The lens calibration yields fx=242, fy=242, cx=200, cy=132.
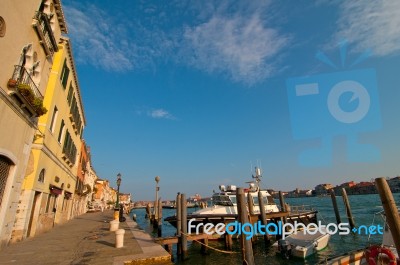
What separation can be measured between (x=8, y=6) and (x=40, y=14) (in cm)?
253

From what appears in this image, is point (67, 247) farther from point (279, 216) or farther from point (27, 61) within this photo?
point (279, 216)

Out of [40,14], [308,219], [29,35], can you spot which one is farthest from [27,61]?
[308,219]

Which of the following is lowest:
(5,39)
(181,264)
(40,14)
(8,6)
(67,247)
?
(181,264)

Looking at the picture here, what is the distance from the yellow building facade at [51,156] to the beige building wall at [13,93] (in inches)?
88.1

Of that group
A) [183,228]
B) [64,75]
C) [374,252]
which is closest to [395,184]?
[374,252]

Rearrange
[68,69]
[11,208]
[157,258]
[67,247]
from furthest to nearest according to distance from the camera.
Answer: [68,69] < [67,247] < [11,208] < [157,258]

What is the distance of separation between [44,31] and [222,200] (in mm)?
18709

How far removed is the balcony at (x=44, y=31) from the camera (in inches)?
409

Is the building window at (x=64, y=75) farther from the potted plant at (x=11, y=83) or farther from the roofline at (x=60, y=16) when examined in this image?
the potted plant at (x=11, y=83)

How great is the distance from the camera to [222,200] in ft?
75.6

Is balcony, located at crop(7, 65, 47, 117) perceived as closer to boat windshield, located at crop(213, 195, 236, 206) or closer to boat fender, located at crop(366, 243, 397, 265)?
boat fender, located at crop(366, 243, 397, 265)

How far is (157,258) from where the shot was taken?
819 centimetres

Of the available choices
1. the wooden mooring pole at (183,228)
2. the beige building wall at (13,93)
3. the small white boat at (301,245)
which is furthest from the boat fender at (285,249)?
the beige building wall at (13,93)

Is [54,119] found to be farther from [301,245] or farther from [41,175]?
[301,245]
